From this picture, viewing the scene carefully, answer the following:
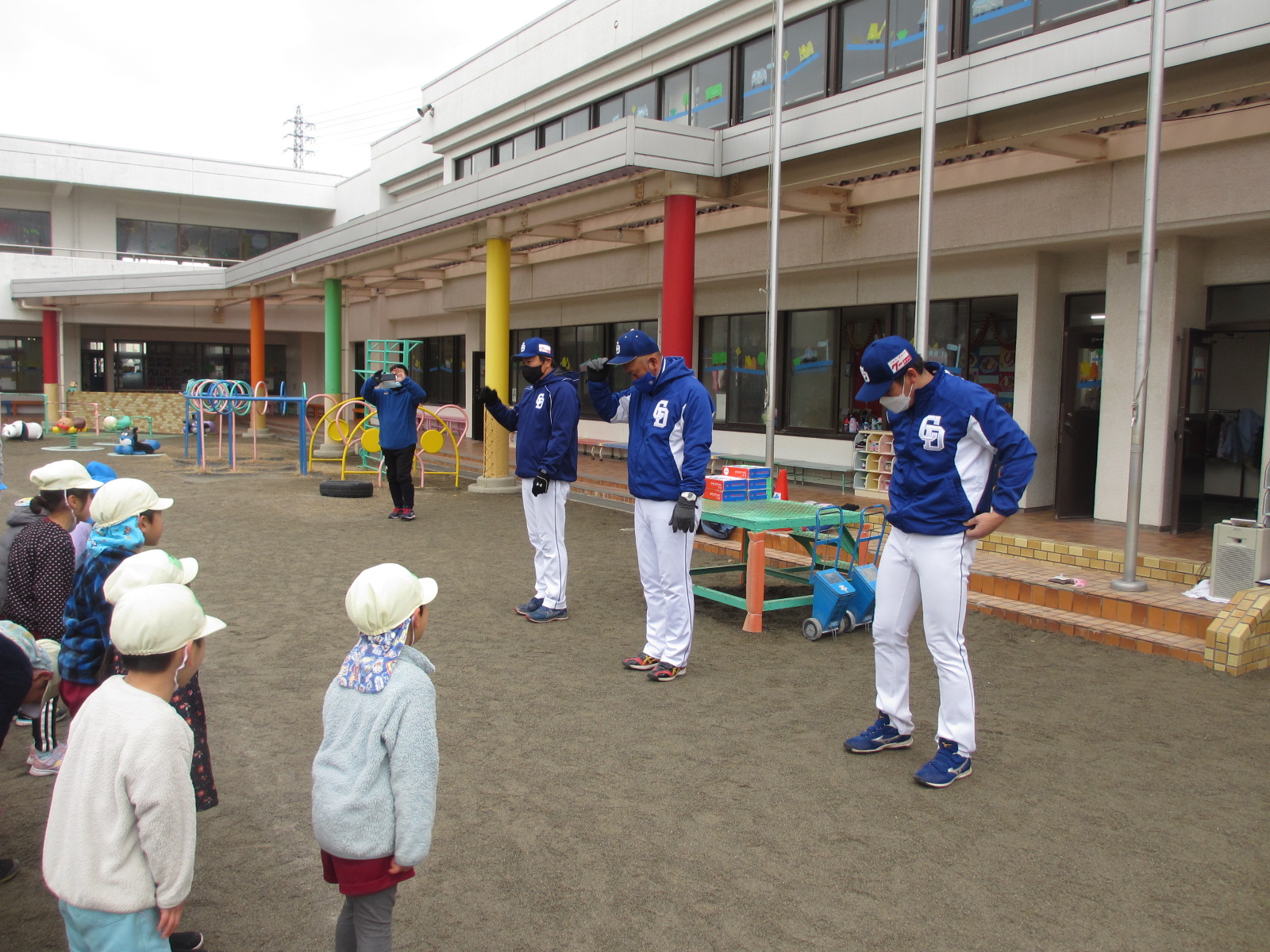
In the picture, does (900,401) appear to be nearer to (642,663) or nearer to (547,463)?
(642,663)

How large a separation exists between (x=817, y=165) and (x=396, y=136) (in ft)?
61.1

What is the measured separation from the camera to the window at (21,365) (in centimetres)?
2925

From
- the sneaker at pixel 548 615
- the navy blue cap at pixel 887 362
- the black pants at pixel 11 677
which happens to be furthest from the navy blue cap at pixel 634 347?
the black pants at pixel 11 677

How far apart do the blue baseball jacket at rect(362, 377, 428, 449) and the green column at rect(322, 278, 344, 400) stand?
30.1ft

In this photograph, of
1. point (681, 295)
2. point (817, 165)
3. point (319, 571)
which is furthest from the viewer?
point (681, 295)

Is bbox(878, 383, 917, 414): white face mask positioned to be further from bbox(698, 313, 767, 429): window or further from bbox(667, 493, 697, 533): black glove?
bbox(698, 313, 767, 429): window

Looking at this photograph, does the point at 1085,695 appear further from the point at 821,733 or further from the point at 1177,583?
the point at 1177,583

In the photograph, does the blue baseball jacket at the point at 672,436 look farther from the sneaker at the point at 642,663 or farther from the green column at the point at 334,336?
the green column at the point at 334,336

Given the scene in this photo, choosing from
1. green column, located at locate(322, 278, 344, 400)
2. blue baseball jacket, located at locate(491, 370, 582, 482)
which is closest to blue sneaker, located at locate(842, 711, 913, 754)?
blue baseball jacket, located at locate(491, 370, 582, 482)

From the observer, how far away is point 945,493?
3.91 m

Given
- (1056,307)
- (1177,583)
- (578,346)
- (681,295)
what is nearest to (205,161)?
(578,346)

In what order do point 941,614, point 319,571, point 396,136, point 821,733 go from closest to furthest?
point 941,614
point 821,733
point 319,571
point 396,136

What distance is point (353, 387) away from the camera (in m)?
26.7

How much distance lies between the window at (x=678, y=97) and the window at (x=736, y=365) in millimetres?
3129
